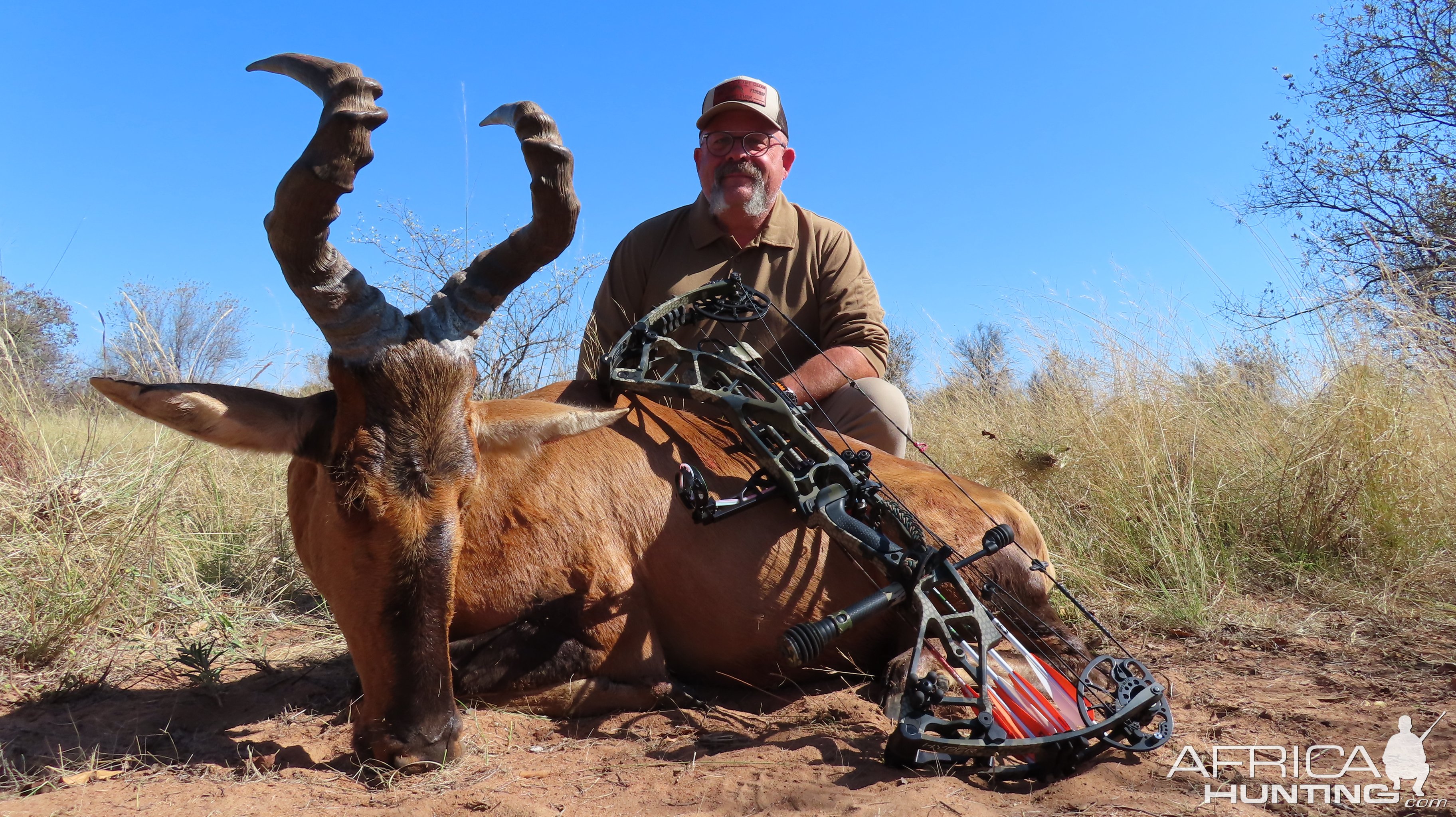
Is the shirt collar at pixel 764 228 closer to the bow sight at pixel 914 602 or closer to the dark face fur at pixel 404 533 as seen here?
the bow sight at pixel 914 602

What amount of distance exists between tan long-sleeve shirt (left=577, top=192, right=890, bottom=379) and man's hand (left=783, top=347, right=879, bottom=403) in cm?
13

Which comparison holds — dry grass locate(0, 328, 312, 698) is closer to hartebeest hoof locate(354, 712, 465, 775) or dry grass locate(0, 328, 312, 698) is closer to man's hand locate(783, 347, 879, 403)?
hartebeest hoof locate(354, 712, 465, 775)

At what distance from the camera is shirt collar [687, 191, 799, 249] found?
5633 millimetres

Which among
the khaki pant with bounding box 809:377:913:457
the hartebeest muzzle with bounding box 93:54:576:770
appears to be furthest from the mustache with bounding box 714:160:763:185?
the hartebeest muzzle with bounding box 93:54:576:770

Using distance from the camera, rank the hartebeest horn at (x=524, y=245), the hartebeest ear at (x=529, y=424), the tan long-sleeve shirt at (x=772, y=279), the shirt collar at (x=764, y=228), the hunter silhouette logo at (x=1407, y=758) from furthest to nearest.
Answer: the shirt collar at (x=764, y=228), the tan long-sleeve shirt at (x=772, y=279), the hartebeest ear at (x=529, y=424), the hartebeest horn at (x=524, y=245), the hunter silhouette logo at (x=1407, y=758)

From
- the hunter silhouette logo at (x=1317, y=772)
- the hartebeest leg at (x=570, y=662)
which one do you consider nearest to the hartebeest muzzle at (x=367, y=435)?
the hartebeest leg at (x=570, y=662)

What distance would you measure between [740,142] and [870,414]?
1981 mm

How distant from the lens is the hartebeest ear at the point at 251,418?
2658mm

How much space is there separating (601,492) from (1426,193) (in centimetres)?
1244

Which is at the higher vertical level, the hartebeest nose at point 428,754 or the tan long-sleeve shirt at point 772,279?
the tan long-sleeve shirt at point 772,279

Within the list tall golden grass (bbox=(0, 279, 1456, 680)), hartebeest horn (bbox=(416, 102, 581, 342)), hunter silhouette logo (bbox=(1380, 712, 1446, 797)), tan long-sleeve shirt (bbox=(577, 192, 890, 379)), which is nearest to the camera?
hunter silhouette logo (bbox=(1380, 712, 1446, 797))

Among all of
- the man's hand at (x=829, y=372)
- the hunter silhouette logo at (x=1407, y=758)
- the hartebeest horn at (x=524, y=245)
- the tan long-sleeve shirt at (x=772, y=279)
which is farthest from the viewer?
the tan long-sleeve shirt at (x=772, y=279)

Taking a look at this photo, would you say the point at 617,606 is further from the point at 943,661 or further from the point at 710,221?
the point at 710,221

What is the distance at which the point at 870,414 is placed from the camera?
5055 mm
